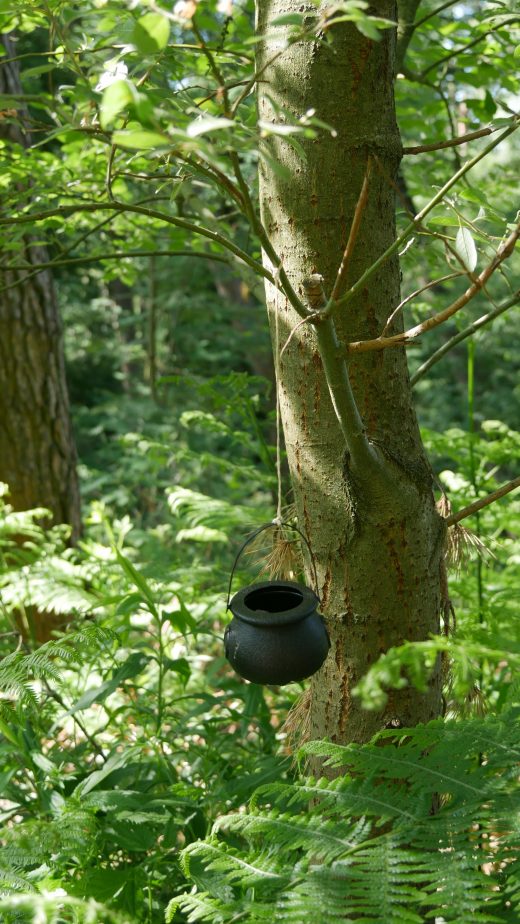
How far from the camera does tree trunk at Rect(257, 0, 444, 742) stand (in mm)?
1457

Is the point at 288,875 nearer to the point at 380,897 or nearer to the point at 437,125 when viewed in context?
the point at 380,897

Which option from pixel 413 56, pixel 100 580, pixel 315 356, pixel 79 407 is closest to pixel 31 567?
pixel 100 580

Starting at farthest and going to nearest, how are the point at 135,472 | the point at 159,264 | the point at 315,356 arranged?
the point at 159,264 → the point at 135,472 → the point at 315,356

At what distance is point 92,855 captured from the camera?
5.59ft

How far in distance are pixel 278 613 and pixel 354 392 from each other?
0.47m

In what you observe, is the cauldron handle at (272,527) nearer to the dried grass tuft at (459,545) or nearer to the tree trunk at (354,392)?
the tree trunk at (354,392)

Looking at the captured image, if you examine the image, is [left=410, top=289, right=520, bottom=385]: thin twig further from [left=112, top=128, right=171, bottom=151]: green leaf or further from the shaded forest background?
[left=112, top=128, right=171, bottom=151]: green leaf

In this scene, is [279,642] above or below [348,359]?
below

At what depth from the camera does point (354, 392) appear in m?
1.51

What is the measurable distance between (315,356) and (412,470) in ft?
1.00

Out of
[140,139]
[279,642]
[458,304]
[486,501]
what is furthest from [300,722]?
[140,139]

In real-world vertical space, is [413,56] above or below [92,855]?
above

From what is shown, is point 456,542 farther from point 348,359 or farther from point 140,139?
point 140,139

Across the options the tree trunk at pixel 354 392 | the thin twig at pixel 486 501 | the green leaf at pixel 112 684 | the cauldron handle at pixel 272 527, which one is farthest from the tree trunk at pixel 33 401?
the thin twig at pixel 486 501
